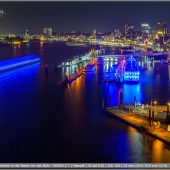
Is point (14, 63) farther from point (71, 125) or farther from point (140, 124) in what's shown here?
point (140, 124)

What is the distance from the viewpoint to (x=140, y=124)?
4051 mm

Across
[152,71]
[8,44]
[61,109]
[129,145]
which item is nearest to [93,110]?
[61,109]

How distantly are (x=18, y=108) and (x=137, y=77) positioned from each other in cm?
325

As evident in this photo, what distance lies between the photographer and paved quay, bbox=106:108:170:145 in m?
3.64

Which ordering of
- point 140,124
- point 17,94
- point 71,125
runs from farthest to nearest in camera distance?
point 17,94, point 71,125, point 140,124

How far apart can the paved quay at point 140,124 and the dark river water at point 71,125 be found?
58 millimetres

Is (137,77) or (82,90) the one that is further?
(137,77)

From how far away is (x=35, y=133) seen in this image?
4.01 metres

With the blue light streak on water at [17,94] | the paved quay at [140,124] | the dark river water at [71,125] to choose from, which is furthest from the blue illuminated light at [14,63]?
the paved quay at [140,124]

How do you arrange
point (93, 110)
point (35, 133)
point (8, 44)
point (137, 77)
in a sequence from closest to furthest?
point (35, 133) → point (93, 110) → point (137, 77) → point (8, 44)

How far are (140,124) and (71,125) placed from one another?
2.46ft

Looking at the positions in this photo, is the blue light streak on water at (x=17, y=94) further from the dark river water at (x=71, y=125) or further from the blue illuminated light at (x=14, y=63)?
the blue illuminated light at (x=14, y=63)

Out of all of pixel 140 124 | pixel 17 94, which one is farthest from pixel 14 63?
pixel 140 124

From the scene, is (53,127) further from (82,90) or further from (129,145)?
(82,90)
